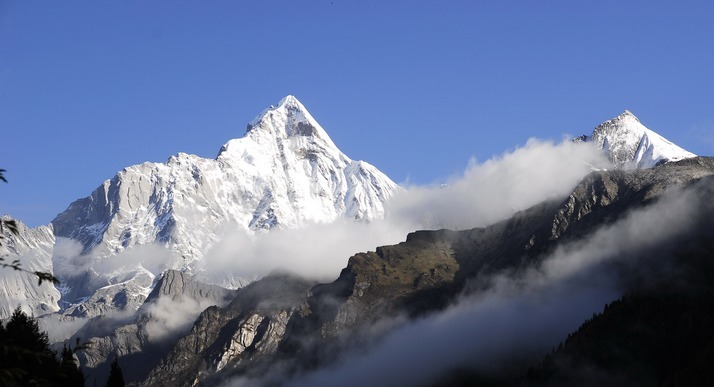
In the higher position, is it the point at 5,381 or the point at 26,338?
the point at 26,338

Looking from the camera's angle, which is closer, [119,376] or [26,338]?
[26,338]

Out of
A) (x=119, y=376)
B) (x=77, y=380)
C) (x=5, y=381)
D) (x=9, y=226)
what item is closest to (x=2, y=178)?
(x=9, y=226)

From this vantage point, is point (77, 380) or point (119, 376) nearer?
point (77, 380)

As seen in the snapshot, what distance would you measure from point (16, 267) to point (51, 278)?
4.64 feet

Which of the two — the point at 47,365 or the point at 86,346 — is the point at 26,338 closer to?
the point at 47,365

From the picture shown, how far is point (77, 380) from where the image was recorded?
88.4 m

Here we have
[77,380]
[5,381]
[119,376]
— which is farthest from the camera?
[119,376]

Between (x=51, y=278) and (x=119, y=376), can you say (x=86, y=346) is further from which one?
(x=119, y=376)

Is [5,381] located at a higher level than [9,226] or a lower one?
lower

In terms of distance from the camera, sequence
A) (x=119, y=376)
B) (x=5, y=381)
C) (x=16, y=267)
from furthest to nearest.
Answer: (x=119, y=376) → (x=16, y=267) → (x=5, y=381)

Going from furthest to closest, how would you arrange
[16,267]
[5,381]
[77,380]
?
[77,380] < [16,267] < [5,381]

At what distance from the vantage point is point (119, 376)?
106 meters

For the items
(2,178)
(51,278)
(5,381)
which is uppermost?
(2,178)

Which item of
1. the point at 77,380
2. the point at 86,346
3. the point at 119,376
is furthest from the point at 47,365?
the point at 86,346
